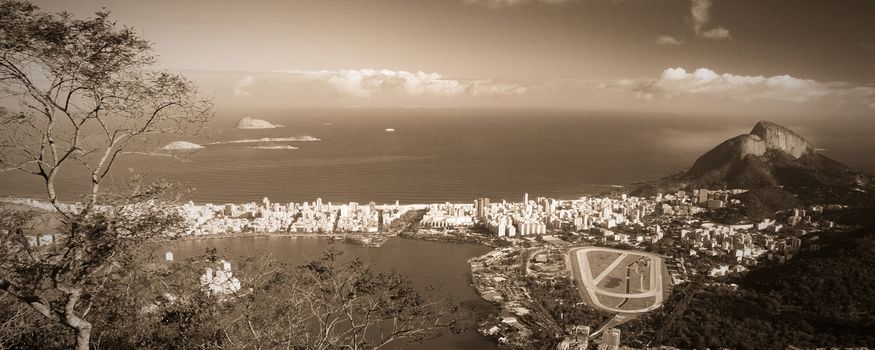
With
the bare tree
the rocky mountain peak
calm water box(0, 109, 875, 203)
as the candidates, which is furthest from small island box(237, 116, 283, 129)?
the bare tree

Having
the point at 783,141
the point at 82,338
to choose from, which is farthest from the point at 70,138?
the point at 783,141

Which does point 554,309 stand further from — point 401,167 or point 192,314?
point 401,167

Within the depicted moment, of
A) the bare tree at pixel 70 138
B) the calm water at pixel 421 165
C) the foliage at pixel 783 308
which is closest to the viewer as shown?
the bare tree at pixel 70 138

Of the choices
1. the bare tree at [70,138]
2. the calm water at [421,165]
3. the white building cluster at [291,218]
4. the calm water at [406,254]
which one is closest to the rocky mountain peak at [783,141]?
the calm water at [421,165]

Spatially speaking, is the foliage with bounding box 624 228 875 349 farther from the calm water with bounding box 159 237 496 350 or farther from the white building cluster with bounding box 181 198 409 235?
the white building cluster with bounding box 181 198 409 235

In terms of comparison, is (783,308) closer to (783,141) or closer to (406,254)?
(406,254)

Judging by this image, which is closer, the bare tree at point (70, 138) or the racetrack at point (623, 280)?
the bare tree at point (70, 138)

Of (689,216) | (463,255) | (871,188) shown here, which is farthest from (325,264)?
(871,188)

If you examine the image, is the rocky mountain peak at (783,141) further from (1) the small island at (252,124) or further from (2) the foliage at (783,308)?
(1) the small island at (252,124)
